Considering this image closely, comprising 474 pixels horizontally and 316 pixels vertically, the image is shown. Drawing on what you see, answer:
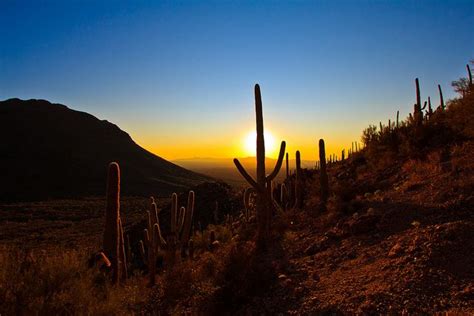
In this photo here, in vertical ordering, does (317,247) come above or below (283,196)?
below

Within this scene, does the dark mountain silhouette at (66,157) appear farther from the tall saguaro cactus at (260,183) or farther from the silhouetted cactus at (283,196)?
the tall saguaro cactus at (260,183)

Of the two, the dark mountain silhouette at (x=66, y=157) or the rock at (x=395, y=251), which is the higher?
the dark mountain silhouette at (x=66, y=157)

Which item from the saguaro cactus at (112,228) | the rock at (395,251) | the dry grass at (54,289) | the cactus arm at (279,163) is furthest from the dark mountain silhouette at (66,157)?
the rock at (395,251)

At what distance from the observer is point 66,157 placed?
8338 centimetres

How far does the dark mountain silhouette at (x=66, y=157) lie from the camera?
71.7 meters

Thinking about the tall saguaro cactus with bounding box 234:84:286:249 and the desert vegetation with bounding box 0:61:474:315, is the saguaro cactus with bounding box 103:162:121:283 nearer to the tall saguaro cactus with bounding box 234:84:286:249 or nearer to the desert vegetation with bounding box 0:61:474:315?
the desert vegetation with bounding box 0:61:474:315

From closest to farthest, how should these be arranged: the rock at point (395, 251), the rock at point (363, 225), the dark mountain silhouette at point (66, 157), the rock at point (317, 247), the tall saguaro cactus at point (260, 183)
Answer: the rock at point (395, 251) → the rock at point (363, 225) → the rock at point (317, 247) → the tall saguaro cactus at point (260, 183) → the dark mountain silhouette at point (66, 157)

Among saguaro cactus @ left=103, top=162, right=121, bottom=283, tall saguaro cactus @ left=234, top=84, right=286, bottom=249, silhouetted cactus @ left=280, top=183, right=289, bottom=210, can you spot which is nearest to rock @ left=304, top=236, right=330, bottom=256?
tall saguaro cactus @ left=234, top=84, right=286, bottom=249

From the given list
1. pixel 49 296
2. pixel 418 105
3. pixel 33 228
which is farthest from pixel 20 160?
pixel 49 296

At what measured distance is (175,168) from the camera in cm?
10206

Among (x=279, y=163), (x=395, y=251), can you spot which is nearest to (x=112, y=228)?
(x=279, y=163)

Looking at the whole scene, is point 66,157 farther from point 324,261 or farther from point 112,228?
point 324,261

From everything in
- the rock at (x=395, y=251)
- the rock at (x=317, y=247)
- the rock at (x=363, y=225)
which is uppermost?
the rock at (x=363, y=225)

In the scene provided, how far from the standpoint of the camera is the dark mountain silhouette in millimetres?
71688
